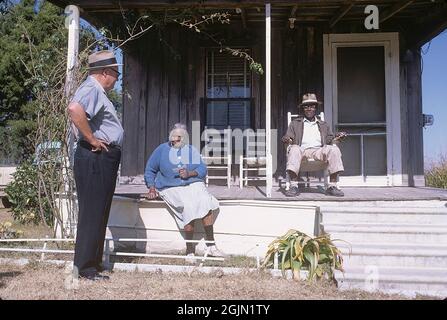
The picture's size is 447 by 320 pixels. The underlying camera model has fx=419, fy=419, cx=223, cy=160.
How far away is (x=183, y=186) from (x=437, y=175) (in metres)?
7.05

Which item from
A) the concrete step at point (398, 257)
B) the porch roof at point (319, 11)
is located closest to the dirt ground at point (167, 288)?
the concrete step at point (398, 257)

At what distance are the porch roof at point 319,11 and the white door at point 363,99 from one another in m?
0.26

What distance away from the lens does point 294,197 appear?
437 cm

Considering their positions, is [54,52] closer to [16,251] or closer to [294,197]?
[16,251]

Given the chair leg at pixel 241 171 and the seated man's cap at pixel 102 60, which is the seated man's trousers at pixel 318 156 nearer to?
the chair leg at pixel 241 171

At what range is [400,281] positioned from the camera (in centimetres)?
313

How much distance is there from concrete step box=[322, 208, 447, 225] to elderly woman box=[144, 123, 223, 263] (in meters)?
1.16

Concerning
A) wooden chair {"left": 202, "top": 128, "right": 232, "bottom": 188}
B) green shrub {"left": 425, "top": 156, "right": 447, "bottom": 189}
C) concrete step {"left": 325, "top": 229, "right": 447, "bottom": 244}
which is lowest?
concrete step {"left": 325, "top": 229, "right": 447, "bottom": 244}

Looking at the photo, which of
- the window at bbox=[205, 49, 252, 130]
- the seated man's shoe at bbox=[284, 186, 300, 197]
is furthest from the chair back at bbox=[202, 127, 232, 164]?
the seated man's shoe at bbox=[284, 186, 300, 197]

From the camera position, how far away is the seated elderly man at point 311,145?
461 cm

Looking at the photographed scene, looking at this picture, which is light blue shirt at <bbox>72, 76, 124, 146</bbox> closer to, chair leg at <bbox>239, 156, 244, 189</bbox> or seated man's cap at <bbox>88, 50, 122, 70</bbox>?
seated man's cap at <bbox>88, 50, 122, 70</bbox>

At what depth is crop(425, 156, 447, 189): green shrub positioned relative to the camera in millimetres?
8781

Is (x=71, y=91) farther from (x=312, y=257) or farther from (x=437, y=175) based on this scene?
(x=437, y=175)
